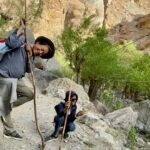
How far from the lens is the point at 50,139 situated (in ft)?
27.3

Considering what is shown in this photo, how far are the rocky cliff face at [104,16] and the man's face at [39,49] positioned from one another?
2397 cm

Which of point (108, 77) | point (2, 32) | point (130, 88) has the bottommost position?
point (130, 88)

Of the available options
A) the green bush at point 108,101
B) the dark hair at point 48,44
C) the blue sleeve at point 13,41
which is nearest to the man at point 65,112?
the dark hair at point 48,44

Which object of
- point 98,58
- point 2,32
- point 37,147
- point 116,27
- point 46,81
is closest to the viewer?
point 37,147

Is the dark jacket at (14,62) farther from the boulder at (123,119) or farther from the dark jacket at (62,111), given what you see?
the boulder at (123,119)

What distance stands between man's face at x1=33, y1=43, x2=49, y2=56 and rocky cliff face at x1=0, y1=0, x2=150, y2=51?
944 inches

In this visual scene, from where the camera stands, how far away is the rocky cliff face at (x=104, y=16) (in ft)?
119

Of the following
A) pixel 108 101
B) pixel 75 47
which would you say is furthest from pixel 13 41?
pixel 108 101

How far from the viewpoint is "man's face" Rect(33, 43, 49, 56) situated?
6625 millimetres

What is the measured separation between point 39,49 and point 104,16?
116 ft

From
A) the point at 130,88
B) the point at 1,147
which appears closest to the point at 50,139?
the point at 1,147

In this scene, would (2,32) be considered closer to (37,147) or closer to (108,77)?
(108,77)

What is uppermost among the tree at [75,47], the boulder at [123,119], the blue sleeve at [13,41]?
the blue sleeve at [13,41]

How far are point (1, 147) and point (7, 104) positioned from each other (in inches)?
31.7
